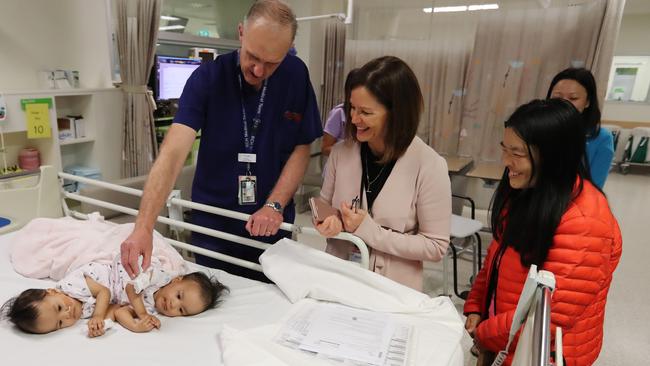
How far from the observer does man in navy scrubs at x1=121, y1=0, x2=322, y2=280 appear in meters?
1.39

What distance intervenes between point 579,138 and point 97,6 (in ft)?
11.2

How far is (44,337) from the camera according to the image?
123cm

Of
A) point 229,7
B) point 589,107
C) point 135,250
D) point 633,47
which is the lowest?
point 135,250

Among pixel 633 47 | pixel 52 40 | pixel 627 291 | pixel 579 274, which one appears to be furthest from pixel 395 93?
pixel 633 47

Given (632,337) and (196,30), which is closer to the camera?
(632,337)

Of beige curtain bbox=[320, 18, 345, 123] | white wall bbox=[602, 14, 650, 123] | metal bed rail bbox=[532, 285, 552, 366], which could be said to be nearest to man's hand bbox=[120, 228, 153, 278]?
metal bed rail bbox=[532, 285, 552, 366]

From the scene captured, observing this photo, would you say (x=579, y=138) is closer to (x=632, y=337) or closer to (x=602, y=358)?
(x=602, y=358)

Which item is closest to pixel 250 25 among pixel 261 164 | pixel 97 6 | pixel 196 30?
A: pixel 261 164

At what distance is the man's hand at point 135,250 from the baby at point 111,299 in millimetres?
197

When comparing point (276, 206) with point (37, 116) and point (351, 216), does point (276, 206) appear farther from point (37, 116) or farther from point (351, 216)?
point (37, 116)

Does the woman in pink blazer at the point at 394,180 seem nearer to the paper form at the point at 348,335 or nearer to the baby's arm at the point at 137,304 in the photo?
the paper form at the point at 348,335

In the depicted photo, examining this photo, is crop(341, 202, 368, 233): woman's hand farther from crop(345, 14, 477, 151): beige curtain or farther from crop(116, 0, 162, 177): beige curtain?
crop(345, 14, 477, 151): beige curtain

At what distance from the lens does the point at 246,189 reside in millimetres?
1613

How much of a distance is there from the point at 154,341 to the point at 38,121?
7.21 feet
